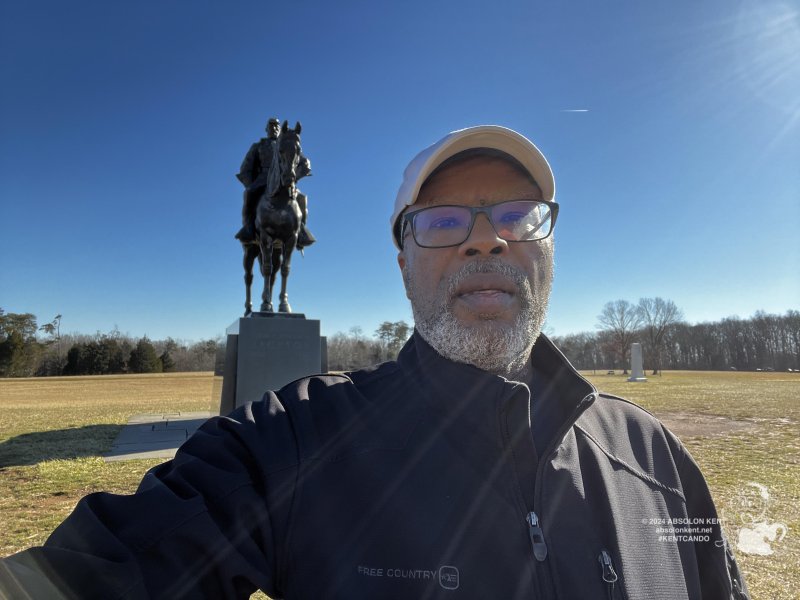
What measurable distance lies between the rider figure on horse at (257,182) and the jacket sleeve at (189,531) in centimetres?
924

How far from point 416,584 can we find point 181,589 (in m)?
0.48

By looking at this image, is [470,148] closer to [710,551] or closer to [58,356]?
[710,551]

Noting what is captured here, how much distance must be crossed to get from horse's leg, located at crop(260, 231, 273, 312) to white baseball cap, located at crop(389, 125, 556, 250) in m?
8.11

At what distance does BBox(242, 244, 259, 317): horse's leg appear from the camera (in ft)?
37.2

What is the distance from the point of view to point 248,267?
1161 cm

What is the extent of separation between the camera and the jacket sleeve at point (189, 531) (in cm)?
81

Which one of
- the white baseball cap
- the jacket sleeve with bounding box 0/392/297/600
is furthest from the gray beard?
the jacket sleeve with bounding box 0/392/297/600

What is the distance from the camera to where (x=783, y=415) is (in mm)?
12953

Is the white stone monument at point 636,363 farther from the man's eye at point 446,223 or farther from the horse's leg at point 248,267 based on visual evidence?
the man's eye at point 446,223

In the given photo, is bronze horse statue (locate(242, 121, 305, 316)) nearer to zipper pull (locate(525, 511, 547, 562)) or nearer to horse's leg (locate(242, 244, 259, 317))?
horse's leg (locate(242, 244, 259, 317))

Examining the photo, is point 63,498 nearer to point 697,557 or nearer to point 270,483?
point 270,483

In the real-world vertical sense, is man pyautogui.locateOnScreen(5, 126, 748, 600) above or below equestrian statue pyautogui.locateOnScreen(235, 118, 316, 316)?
below

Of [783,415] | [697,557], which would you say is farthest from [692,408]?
[697,557]

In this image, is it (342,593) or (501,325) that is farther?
(501,325)
